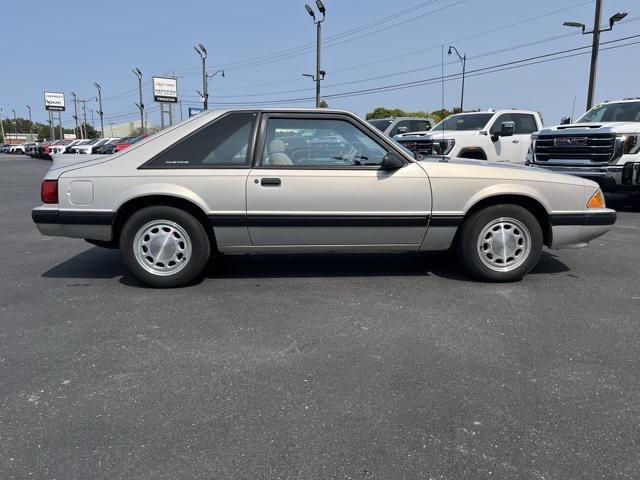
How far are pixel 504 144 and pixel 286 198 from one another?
28.2 ft

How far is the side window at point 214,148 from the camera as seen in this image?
4.33 metres

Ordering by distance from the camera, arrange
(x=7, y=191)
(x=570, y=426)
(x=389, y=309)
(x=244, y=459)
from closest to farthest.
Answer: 1. (x=244, y=459)
2. (x=570, y=426)
3. (x=389, y=309)
4. (x=7, y=191)

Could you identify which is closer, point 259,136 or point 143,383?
point 143,383

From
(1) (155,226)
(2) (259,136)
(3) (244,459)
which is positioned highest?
(2) (259,136)

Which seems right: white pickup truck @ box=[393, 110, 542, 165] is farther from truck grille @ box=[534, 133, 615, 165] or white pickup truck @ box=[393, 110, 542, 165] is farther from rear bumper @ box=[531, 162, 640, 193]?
rear bumper @ box=[531, 162, 640, 193]

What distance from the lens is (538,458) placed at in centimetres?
216

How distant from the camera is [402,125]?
14656 mm

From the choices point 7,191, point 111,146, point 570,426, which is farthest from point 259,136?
point 111,146

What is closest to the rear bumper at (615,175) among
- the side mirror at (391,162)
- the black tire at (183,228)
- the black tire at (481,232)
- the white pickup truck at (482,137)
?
the white pickup truck at (482,137)

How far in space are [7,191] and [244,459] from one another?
46.1ft

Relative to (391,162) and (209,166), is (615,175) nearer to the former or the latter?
(391,162)

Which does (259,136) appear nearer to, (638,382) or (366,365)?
(366,365)

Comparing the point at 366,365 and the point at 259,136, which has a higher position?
the point at 259,136

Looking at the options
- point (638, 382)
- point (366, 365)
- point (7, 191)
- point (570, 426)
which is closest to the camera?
point (570, 426)
